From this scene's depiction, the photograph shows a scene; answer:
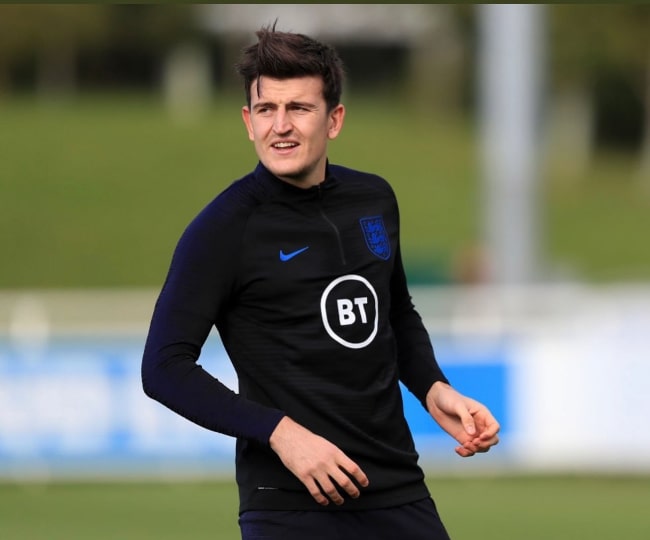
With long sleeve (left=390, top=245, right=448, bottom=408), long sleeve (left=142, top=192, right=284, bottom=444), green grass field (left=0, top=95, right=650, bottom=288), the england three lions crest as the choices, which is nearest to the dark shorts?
long sleeve (left=142, top=192, right=284, bottom=444)

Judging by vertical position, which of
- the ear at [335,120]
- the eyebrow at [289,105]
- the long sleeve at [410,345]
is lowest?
the long sleeve at [410,345]

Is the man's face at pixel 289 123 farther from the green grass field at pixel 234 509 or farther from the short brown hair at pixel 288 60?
the green grass field at pixel 234 509

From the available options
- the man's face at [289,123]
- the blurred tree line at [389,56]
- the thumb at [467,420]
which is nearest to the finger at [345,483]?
the thumb at [467,420]

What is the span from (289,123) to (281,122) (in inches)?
1.1

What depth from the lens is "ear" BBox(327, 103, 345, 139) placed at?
4.56m

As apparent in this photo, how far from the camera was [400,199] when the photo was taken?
40.2 meters

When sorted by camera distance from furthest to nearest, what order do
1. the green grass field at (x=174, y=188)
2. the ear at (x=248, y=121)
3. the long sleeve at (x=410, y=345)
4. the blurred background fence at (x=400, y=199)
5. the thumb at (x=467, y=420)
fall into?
the green grass field at (x=174, y=188) < the blurred background fence at (x=400, y=199) < the long sleeve at (x=410, y=345) < the thumb at (x=467, y=420) < the ear at (x=248, y=121)

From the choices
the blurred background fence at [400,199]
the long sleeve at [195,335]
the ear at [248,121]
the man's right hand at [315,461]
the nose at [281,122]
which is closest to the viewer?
the man's right hand at [315,461]

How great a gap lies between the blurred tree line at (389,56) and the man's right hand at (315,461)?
42.2 metres

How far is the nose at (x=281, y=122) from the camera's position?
4.38 m

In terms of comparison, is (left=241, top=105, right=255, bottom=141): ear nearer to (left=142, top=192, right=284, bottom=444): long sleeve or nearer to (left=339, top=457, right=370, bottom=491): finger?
(left=142, top=192, right=284, bottom=444): long sleeve

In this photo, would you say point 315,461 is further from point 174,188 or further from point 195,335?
point 174,188

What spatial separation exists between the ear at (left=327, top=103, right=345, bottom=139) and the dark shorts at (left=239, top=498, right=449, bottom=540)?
1079mm

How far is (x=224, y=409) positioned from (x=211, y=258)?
41 cm
